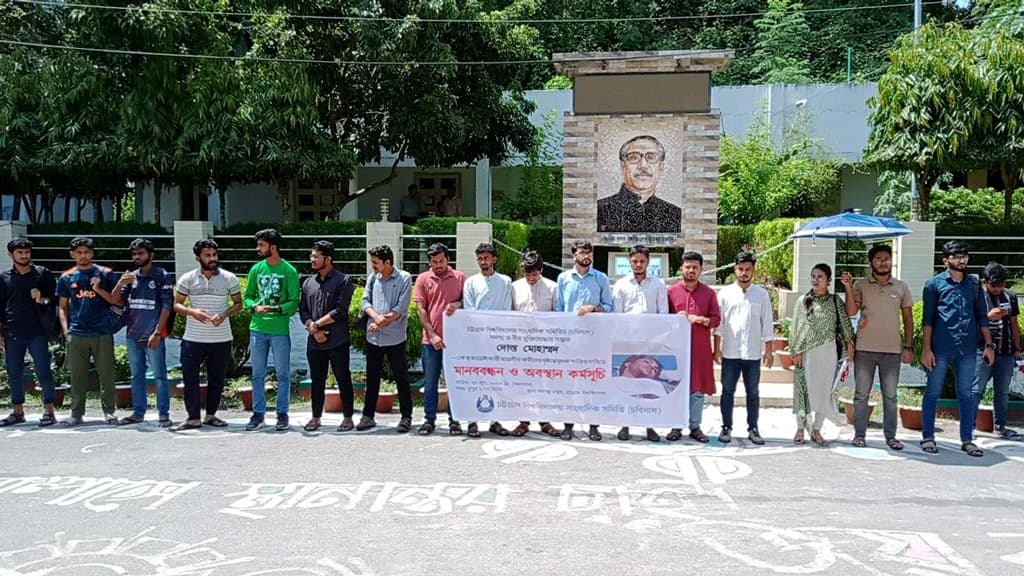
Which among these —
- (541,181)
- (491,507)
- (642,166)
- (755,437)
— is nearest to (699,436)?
(755,437)

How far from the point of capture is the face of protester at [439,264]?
296 inches

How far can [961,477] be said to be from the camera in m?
6.17

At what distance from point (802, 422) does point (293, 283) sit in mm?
4688

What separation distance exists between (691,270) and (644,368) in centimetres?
95

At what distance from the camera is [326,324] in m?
7.55

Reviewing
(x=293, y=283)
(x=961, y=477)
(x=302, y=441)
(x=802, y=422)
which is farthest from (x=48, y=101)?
(x=961, y=477)

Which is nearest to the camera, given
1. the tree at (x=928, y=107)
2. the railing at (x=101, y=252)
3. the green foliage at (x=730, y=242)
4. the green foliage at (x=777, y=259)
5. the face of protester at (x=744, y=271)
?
the face of protester at (x=744, y=271)

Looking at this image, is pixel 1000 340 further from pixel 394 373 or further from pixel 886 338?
pixel 394 373

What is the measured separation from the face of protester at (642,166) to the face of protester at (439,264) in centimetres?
708

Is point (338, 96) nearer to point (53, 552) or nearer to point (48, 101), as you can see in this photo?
point (48, 101)

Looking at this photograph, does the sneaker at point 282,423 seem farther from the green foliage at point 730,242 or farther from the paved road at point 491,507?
the green foliage at point 730,242

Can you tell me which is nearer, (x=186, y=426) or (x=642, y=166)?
(x=186, y=426)

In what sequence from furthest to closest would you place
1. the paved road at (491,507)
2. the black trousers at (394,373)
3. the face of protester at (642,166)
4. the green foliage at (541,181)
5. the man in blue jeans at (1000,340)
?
the green foliage at (541,181) < the face of protester at (642,166) < the black trousers at (394,373) < the man in blue jeans at (1000,340) < the paved road at (491,507)

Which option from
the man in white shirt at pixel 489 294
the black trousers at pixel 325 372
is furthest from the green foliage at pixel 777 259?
the black trousers at pixel 325 372
